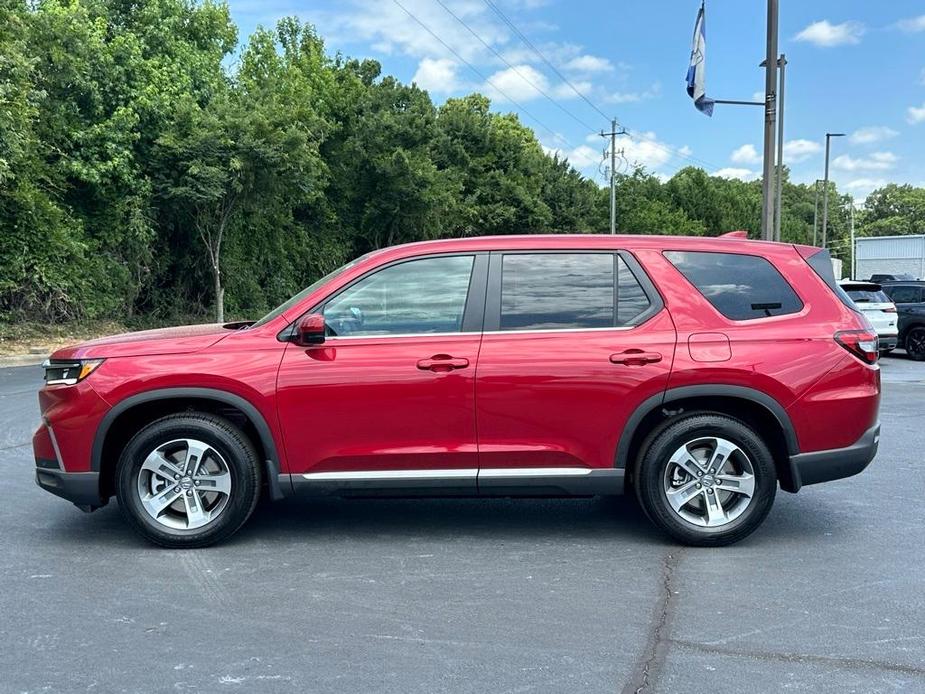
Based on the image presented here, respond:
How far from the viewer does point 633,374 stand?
4.55 meters

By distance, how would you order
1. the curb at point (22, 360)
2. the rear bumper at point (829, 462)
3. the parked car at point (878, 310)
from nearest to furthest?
the rear bumper at point (829, 462) → the parked car at point (878, 310) → the curb at point (22, 360)

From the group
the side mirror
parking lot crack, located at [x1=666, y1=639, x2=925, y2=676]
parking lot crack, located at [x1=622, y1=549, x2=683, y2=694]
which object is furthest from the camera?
the side mirror

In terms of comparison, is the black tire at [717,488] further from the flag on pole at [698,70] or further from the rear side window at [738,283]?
the flag on pole at [698,70]

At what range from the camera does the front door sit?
4508 mm

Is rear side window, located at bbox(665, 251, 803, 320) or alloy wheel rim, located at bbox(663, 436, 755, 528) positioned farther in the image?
rear side window, located at bbox(665, 251, 803, 320)

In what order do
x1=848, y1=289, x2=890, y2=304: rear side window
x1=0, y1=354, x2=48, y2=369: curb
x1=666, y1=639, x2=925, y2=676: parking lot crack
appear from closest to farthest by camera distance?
x1=666, y1=639, x2=925, y2=676: parking lot crack, x1=848, y1=289, x2=890, y2=304: rear side window, x1=0, y1=354, x2=48, y2=369: curb

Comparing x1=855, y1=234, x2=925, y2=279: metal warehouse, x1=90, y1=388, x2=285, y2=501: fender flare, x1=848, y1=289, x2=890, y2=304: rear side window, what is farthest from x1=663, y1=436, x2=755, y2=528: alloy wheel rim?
x1=855, y1=234, x2=925, y2=279: metal warehouse

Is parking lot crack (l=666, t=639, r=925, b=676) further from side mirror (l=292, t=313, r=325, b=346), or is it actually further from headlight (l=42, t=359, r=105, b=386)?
headlight (l=42, t=359, r=105, b=386)

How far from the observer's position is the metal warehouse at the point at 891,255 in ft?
110

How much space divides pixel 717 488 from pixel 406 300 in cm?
213

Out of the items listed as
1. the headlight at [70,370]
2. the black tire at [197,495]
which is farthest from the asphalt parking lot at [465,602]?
the headlight at [70,370]

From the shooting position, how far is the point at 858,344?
469 centimetres

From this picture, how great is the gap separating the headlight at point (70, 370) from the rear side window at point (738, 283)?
11.3 feet

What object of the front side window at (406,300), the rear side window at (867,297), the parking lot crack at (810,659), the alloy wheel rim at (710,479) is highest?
the rear side window at (867,297)
